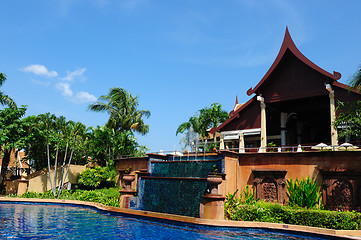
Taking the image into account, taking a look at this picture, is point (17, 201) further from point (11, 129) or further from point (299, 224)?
point (299, 224)

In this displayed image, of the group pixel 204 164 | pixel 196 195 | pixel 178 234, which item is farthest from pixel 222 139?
pixel 178 234

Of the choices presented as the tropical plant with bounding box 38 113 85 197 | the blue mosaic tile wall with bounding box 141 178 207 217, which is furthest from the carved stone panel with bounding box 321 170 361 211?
the tropical plant with bounding box 38 113 85 197

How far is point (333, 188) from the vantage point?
16.3 metres

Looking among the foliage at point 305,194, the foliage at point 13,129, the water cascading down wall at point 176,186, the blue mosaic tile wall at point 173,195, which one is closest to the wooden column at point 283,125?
the foliage at point 305,194

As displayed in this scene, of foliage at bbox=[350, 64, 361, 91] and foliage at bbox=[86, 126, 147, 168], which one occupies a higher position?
foliage at bbox=[350, 64, 361, 91]

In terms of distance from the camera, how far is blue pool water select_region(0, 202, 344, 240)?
12.1 metres

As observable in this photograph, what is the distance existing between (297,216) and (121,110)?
25695 mm

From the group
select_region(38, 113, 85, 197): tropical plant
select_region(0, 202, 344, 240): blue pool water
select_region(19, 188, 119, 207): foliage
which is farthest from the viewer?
select_region(38, 113, 85, 197): tropical plant

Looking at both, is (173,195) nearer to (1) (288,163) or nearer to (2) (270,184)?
(2) (270,184)

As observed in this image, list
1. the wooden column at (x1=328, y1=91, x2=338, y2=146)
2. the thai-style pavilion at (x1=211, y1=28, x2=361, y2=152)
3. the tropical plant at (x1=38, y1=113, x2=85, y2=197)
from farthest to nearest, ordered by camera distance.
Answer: the tropical plant at (x1=38, y1=113, x2=85, y2=197)
the thai-style pavilion at (x1=211, y1=28, x2=361, y2=152)
the wooden column at (x1=328, y1=91, x2=338, y2=146)

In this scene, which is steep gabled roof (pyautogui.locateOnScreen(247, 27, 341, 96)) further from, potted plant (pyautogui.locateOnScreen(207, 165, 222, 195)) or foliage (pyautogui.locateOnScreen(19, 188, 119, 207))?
foliage (pyautogui.locateOnScreen(19, 188, 119, 207))

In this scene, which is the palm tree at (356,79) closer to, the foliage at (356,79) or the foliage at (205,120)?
the foliage at (356,79)

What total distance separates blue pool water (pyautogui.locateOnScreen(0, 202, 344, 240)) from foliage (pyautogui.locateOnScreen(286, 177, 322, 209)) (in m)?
3.77

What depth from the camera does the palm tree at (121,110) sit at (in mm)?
35719
